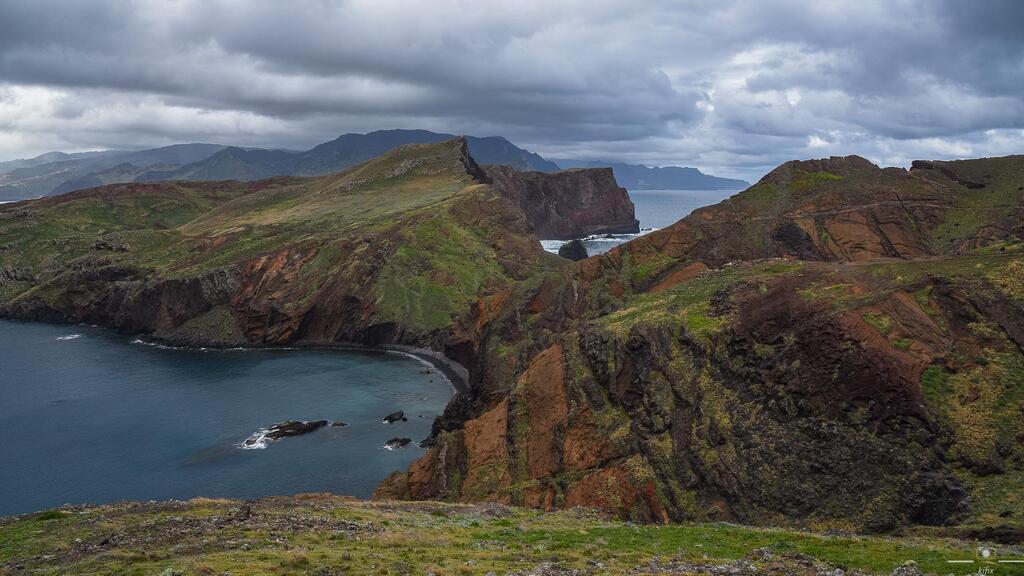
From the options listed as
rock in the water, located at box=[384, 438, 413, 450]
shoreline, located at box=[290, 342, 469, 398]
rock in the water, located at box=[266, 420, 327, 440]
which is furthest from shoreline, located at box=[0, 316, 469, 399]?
rock in the water, located at box=[384, 438, 413, 450]

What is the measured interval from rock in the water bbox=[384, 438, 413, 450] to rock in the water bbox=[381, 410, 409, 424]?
24.0 ft

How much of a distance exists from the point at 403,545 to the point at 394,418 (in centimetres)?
6110

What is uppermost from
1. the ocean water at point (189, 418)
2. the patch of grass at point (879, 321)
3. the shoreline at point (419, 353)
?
the patch of grass at point (879, 321)

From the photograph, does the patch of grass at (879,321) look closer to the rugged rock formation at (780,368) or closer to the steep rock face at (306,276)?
the rugged rock formation at (780,368)

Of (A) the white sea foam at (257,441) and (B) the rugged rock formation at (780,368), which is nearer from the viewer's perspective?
(B) the rugged rock formation at (780,368)

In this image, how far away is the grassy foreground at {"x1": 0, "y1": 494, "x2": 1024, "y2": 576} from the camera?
86.7 ft

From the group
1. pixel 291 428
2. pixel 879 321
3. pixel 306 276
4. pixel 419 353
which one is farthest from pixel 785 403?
pixel 306 276

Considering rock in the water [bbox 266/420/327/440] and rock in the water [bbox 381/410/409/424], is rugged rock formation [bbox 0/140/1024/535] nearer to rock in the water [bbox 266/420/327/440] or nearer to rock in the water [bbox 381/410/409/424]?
rock in the water [bbox 381/410/409/424]

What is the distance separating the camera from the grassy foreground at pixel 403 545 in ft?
86.7

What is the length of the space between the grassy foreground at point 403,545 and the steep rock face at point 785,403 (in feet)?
20.9

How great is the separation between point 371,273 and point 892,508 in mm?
121139

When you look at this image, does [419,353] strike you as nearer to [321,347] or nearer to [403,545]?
[321,347]

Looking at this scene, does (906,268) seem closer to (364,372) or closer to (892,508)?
(892,508)

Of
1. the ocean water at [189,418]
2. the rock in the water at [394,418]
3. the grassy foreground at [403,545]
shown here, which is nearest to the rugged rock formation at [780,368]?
the grassy foreground at [403,545]
